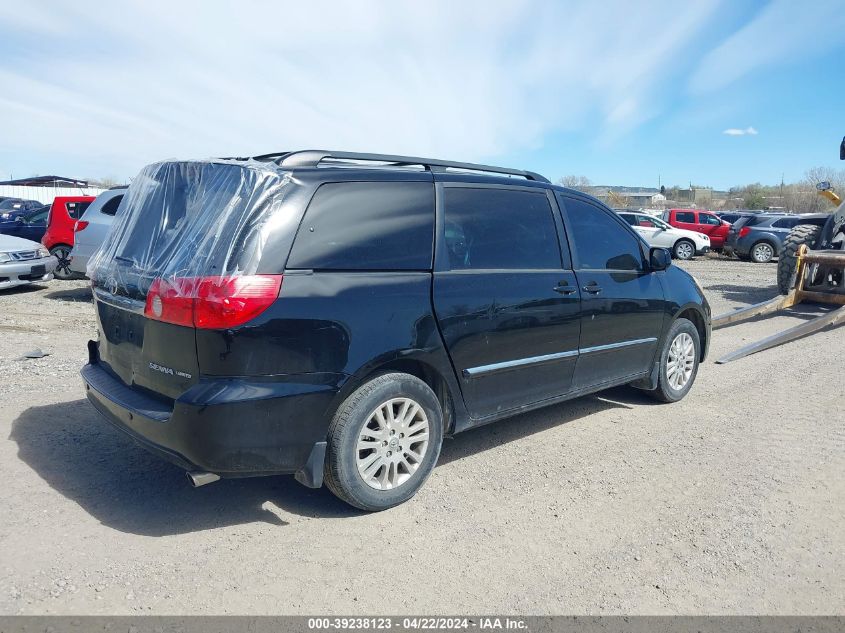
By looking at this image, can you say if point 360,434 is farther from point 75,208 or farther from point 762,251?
point 762,251

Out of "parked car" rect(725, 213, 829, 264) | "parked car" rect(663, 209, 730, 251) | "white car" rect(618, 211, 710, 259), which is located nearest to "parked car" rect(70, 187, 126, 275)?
"white car" rect(618, 211, 710, 259)

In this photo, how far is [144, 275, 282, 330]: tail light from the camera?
312 centimetres

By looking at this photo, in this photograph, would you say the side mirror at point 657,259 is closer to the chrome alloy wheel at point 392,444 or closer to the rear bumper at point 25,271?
the chrome alloy wheel at point 392,444

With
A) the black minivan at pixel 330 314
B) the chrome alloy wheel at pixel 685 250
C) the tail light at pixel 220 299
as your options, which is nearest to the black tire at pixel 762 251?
the chrome alloy wheel at pixel 685 250

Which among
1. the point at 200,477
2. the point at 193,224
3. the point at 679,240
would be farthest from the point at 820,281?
the point at 679,240

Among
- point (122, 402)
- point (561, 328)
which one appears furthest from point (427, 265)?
point (122, 402)

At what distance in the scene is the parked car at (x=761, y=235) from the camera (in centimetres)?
2208

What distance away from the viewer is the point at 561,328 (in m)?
4.56

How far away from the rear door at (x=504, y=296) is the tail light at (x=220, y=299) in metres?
1.03

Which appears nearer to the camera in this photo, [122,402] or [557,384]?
[122,402]

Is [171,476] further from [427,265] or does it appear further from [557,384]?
[557,384]

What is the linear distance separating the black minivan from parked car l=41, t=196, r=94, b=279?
11158 mm

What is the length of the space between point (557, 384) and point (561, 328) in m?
0.40

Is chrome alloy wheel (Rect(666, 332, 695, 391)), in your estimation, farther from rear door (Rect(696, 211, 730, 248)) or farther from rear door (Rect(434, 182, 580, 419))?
rear door (Rect(696, 211, 730, 248))
